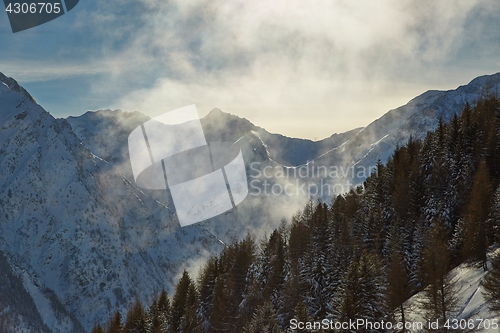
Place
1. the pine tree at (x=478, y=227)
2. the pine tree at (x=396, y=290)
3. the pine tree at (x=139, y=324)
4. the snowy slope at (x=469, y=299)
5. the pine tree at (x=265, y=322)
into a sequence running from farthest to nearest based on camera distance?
1. the pine tree at (x=139, y=324)
2. the pine tree at (x=478, y=227)
3. the pine tree at (x=265, y=322)
4. the pine tree at (x=396, y=290)
5. the snowy slope at (x=469, y=299)

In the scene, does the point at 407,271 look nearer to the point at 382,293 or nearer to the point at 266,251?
the point at 382,293

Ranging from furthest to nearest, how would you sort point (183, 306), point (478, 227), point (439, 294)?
point (183, 306) < point (478, 227) < point (439, 294)

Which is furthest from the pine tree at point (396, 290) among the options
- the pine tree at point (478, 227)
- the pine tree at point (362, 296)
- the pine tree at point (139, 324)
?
the pine tree at point (139, 324)

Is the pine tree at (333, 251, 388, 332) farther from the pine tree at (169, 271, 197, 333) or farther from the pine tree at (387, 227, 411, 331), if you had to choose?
the pine tree at (169, 271, 197, 333)

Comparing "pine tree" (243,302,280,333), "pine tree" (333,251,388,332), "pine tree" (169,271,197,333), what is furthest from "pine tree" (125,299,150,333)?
"pine tree" (333,251,388,332)

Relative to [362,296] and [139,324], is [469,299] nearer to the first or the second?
[362,296]

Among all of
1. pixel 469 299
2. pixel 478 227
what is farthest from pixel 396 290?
pixel 478 227

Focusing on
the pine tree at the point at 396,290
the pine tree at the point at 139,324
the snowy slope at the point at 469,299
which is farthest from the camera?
the pine tree at the point at 139,324

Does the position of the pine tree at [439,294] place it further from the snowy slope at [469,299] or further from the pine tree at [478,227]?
the pine tree at [478,227]

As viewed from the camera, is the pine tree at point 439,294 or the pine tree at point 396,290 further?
the pine tree at point 396,290

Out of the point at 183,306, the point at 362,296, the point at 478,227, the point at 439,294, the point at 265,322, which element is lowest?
the point at 183,306

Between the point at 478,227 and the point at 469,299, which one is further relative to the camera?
the point at 478,227

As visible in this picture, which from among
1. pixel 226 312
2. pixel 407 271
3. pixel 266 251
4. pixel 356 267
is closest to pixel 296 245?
pixel 266 251

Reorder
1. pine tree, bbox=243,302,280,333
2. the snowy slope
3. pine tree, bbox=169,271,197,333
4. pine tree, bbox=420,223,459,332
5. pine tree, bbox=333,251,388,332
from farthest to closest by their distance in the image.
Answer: pine tree, bbox=169,271,197,333, pine tree, bbox=243,302,280,333, pine tree, bbox=420,223,459,332, pine tree, bbox=333,251,388,332, the snowy slope
